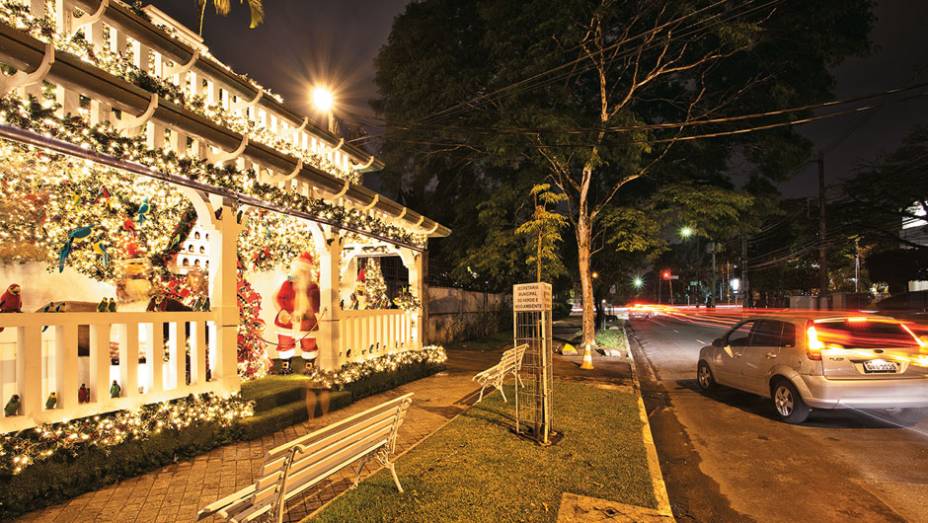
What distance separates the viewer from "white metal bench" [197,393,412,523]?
294cm

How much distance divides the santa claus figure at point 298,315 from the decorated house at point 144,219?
33mm

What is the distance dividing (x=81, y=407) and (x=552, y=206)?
1471cm

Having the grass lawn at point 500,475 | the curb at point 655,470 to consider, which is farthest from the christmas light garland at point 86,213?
the curb at point 655,470

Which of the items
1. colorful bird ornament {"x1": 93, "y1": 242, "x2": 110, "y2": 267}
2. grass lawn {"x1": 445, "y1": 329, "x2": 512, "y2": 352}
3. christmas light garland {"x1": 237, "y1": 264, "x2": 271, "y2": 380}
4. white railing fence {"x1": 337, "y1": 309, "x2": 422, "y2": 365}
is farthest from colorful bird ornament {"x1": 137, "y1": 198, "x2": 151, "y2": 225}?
grass lawn {"x1": 445, "y1": 329, "x2": 512, "y2": 352}

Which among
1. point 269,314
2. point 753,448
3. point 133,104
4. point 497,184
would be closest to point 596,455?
point 753,448

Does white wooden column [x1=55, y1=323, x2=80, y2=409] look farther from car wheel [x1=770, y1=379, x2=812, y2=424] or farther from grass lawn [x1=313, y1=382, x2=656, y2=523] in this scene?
car wheel [x1=770, y1=379, x2=812, y2=424]

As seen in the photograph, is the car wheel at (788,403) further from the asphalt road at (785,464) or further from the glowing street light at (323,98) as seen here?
the glowing street light at (323,98)

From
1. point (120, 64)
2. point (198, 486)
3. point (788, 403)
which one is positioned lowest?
point (788, 403)

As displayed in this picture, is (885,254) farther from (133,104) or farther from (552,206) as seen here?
(133,104)

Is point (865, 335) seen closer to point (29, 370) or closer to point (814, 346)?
point (814, 346)

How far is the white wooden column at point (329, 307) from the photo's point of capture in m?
7.96

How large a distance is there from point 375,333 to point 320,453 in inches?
241

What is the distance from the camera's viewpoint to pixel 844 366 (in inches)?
270

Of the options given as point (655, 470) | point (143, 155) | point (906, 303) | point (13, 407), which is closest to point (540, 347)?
point (655, 470)
